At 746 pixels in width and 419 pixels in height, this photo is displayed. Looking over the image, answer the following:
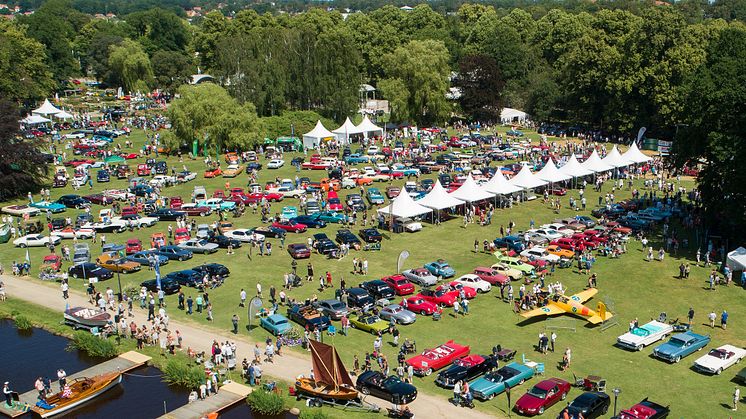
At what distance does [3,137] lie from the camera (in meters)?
59.2

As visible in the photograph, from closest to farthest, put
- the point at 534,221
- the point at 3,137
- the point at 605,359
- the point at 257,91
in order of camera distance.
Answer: the point at 605,359
the point at 534,221
the point at 3,137
the point at 257,91

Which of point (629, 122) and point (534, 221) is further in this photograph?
point (629, 122)

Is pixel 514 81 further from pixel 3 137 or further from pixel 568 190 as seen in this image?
pixel 3 137

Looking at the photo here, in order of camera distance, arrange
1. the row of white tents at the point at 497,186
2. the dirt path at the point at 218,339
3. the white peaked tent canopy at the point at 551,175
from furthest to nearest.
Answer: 1. the white peaked tent canopy at the point at 551,175
2. the row of white tents at the point at 497,186
3. the dirt path at the point at 218,339

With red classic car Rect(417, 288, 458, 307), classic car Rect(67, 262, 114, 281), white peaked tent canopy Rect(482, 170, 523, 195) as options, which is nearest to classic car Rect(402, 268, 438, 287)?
red classic car Rect(417, 288, 458, 307)

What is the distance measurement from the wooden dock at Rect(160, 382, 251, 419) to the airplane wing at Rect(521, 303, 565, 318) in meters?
14.2

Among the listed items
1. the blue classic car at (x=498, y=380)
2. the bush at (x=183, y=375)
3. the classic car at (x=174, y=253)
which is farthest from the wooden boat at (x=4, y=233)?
the blue classic car at (x=498, y=380)

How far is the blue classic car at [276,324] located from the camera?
34031 mm

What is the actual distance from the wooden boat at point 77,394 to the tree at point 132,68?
99728 millimetres

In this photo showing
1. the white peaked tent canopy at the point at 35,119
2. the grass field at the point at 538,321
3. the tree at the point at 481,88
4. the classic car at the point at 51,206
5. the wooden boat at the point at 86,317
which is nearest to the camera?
the grass field at the point at 538,321

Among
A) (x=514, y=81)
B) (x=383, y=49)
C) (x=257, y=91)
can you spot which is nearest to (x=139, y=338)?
(x=257, y=91)

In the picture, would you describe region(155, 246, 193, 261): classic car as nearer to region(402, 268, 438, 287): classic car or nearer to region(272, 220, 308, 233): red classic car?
region(272, 220, 308, 233): red classic car

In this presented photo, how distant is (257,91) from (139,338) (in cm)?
5508

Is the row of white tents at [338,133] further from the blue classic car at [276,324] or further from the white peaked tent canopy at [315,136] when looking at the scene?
the blue classic car at [276,324]
